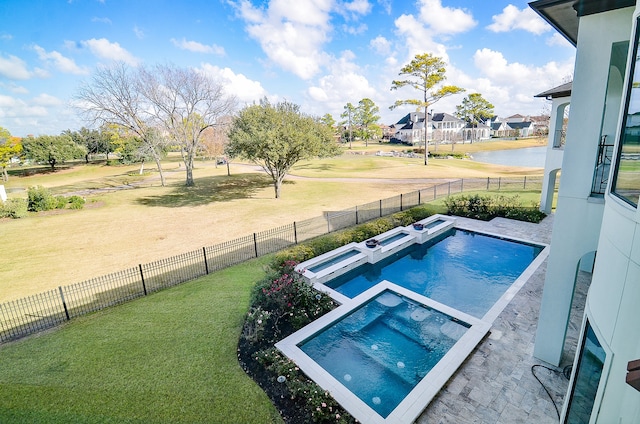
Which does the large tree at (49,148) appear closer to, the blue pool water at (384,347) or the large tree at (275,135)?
the large tree at (275,135)

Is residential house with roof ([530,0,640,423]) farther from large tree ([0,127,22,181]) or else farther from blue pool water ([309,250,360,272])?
large tree ([0,127,22,181])

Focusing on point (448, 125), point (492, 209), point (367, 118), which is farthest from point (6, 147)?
point (448, 125)

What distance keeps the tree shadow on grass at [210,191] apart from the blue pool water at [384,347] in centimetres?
2044

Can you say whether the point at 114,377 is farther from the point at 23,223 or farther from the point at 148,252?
the point at 23,223

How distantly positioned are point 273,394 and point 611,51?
9.39 metres

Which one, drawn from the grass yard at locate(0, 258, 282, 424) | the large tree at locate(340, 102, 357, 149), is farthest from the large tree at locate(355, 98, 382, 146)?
the grass yard at locate(0, 258, 282, 424)

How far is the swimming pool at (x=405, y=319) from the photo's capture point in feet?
22.1

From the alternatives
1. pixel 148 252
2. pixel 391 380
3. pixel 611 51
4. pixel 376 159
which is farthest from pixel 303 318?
pixel 376 159

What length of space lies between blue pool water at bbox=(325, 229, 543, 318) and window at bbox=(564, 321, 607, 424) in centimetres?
503

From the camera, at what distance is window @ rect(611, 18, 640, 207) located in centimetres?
336

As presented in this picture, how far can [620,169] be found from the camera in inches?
147

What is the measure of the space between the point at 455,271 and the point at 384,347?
20.2 ft

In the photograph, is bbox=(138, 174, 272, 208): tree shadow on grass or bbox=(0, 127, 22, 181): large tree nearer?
bbox=(138, 174, 272, 208): tree shadow on grass

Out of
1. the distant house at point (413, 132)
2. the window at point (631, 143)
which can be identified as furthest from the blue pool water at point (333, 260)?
the distant house at point (413, 132)
